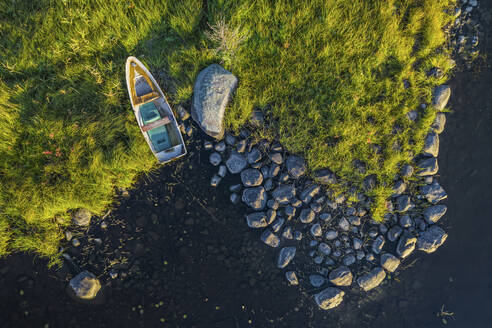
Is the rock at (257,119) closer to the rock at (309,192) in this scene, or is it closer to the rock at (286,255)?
the rock at (309,192)

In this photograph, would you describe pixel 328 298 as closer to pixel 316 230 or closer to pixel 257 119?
pixel 316 230

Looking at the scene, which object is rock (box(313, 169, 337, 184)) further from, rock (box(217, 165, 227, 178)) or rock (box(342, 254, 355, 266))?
rock (box(217, 165, 227, 178))

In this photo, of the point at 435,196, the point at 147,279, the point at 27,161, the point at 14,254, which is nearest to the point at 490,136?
the point at 435,196

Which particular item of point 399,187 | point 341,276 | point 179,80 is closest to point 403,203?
point 399,187

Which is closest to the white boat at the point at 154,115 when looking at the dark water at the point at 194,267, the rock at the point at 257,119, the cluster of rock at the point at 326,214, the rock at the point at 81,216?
the dark water at the point at 194,267

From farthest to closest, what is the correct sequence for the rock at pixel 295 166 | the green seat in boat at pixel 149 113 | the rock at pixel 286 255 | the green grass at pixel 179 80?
the rock at pixel 286 255
the rock at pixel 295 166
the green seat in boat at pixel 149 113
the green grass at pixel 179 80

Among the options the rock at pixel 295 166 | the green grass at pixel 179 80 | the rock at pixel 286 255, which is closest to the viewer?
the green grass at pixel 179 80
